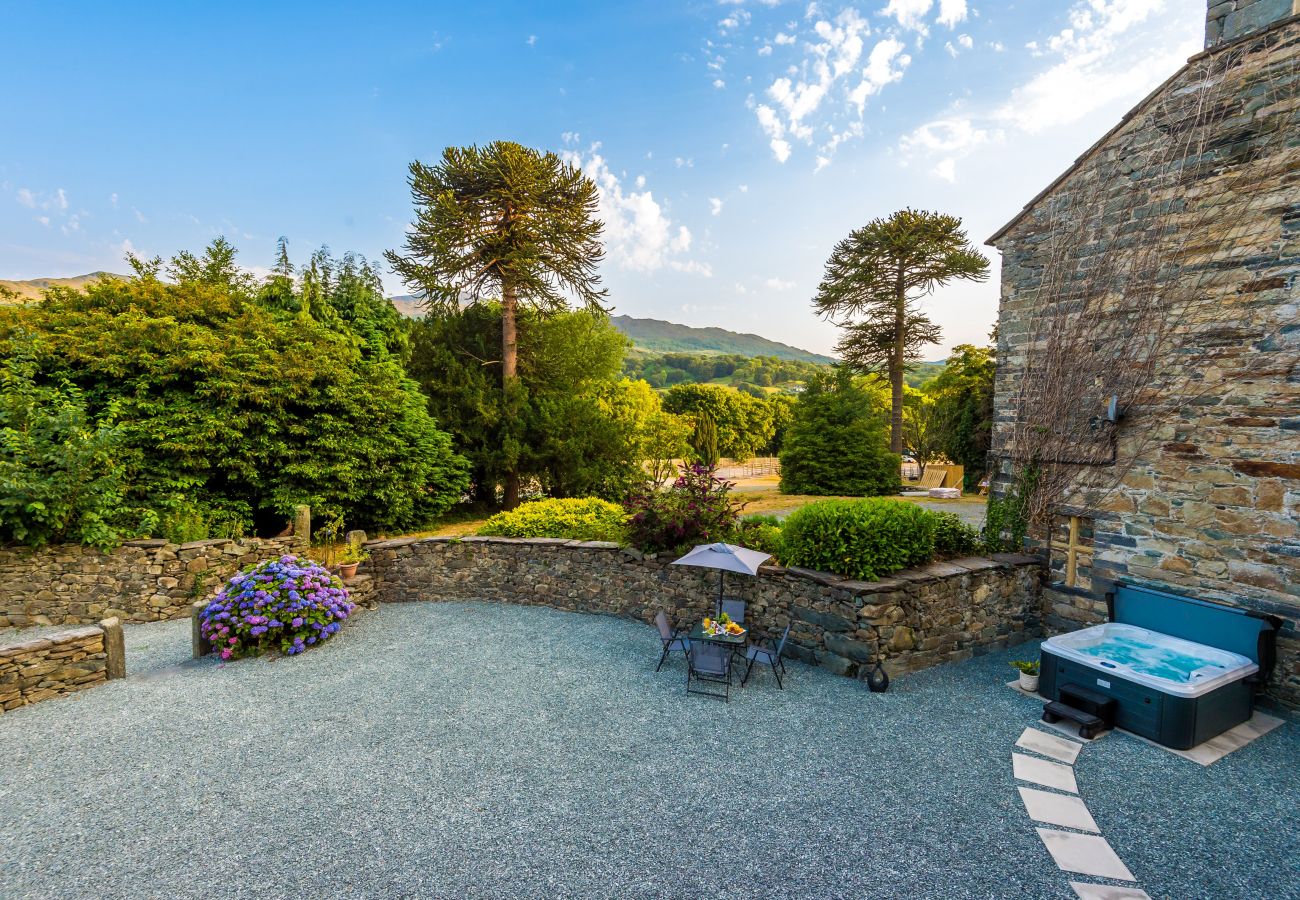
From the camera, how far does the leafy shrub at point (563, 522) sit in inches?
403

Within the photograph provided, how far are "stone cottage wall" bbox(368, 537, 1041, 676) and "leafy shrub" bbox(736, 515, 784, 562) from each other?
57 centimetres

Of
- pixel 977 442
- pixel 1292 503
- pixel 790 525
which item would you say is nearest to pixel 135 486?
pixel 790 525

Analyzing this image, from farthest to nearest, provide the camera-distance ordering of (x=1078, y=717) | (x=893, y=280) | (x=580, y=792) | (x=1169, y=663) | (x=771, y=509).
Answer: (x=893, y=280) < (x=771, y=509) < (x=1169, y=663) < (x=1078, y=717) < (x=580, y=792)

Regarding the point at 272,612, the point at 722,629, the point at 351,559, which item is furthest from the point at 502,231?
the point at 722,629

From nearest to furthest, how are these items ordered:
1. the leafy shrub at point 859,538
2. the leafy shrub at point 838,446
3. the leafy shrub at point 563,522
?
the leafy shrub at point 859,538
the leafy shrub at point 563,522
the leafy shrub at point 838,446

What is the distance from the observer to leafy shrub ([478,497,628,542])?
10.2m

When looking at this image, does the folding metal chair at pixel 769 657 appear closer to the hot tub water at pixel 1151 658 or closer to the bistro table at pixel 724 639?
the bistro table at pixel 724 639

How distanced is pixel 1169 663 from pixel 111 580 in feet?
49.7

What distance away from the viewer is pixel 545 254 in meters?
16.9

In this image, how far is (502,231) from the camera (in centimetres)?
1653

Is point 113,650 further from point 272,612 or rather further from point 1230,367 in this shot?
point 1230,367

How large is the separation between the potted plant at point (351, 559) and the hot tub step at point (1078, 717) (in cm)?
1032

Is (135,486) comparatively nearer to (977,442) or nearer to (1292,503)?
(1292,503)

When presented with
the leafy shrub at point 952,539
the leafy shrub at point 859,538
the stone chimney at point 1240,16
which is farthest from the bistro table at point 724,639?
the stone chimney at point 1240,16
